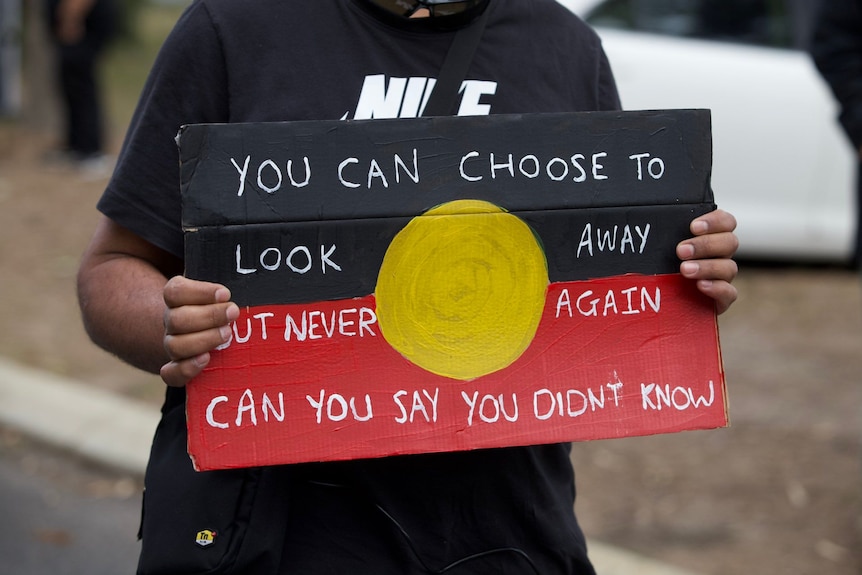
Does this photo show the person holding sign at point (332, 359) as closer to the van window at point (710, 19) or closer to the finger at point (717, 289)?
the finger at point (717, 289)

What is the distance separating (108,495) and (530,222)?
2931 mm

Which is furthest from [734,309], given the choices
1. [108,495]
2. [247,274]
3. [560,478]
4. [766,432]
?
[247,274]

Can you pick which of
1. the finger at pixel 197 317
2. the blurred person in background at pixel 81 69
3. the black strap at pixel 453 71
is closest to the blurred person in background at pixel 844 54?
the black strap at pixel 453 71

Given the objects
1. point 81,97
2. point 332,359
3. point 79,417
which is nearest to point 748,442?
point 79,417

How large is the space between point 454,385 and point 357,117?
41cm

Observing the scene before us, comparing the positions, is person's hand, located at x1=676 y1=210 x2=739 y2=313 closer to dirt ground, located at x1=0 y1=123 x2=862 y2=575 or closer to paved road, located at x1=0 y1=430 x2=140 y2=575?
dirt ground, located at x1=0 y1=123 x2=862 y2=575

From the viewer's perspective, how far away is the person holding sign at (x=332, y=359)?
1.50m

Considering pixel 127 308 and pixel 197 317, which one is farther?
pixel 127 308

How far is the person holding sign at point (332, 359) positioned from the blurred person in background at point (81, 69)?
754cm

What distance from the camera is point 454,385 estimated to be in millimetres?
1500

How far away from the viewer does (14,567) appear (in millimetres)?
3338

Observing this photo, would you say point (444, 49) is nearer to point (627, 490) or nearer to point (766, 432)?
point (627, 490)

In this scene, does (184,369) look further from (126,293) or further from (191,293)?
(126,293)

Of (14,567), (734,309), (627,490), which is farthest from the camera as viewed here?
(734,309)
